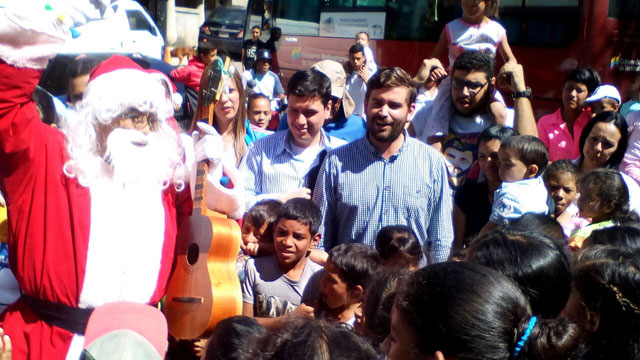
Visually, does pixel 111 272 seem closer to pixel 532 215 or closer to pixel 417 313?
pixel 417 313

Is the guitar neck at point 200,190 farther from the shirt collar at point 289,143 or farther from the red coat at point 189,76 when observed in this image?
the red coat at point 189,76

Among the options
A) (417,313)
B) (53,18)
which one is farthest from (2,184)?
(417,313)

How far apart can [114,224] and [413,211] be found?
1.60m

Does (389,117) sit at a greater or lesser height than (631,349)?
greater

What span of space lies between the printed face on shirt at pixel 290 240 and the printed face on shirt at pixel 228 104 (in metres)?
1.08

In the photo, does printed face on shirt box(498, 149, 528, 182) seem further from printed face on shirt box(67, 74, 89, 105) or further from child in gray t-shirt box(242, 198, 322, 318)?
printed face on shirt box(67, 74, 89, 105)

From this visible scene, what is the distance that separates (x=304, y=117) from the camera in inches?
161

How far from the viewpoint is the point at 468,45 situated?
598 cm

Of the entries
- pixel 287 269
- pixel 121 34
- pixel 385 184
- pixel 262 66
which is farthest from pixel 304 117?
pixel 121 34

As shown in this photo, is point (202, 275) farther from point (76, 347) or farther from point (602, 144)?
point (602, 144)

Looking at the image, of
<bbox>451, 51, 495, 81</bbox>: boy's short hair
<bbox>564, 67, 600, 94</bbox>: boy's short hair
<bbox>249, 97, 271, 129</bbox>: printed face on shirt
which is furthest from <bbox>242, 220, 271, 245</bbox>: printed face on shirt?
<bbox>564, 67, 600, 94</bbox>: boy's short hair

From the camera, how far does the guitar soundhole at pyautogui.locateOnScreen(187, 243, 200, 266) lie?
10.6 ft

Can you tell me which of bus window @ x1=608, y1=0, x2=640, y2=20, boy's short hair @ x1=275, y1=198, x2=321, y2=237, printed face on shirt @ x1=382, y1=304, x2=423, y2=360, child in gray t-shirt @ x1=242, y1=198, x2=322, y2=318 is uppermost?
bus window @ x1=608, y1=0, x2=640, y2=20

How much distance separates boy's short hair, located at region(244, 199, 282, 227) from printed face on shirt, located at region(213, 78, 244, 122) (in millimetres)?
805
